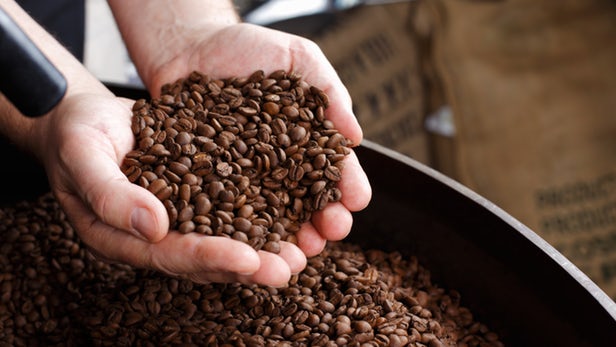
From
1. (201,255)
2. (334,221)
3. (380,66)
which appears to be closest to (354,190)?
(334,221)

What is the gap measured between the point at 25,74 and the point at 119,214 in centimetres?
28

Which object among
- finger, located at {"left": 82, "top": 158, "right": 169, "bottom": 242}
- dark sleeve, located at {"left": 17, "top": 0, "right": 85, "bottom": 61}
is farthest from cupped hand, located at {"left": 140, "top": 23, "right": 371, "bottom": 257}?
dark sleeve, located at {"left": 17, "top": 0, "right": 85, "bottom": 61}

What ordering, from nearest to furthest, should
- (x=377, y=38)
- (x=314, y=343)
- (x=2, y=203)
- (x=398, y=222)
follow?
(x=314, y=343), (x=398, y=222), (x=2, y=203), (x=377, y=38)

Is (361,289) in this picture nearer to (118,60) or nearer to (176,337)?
(176,337)

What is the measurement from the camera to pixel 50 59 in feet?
4.83

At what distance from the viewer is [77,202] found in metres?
1.27

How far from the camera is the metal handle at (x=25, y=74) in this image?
1.07 metres

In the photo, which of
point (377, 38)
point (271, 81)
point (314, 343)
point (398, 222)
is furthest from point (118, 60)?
point (314, 343)

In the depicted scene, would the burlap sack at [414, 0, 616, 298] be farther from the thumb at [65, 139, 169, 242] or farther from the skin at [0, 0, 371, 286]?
the thumb at [65, 139, 169, 242]

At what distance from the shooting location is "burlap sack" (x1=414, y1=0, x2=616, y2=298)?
2.30m

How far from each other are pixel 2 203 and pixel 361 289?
2.93 ft

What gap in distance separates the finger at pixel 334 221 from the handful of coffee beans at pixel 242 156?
2 cm

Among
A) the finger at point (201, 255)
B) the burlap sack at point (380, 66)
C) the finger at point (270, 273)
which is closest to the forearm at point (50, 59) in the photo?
the finger at point (201, 255)

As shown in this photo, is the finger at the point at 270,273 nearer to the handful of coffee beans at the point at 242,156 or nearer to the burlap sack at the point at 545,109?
the handful of coffee beans at the point at 242,156
